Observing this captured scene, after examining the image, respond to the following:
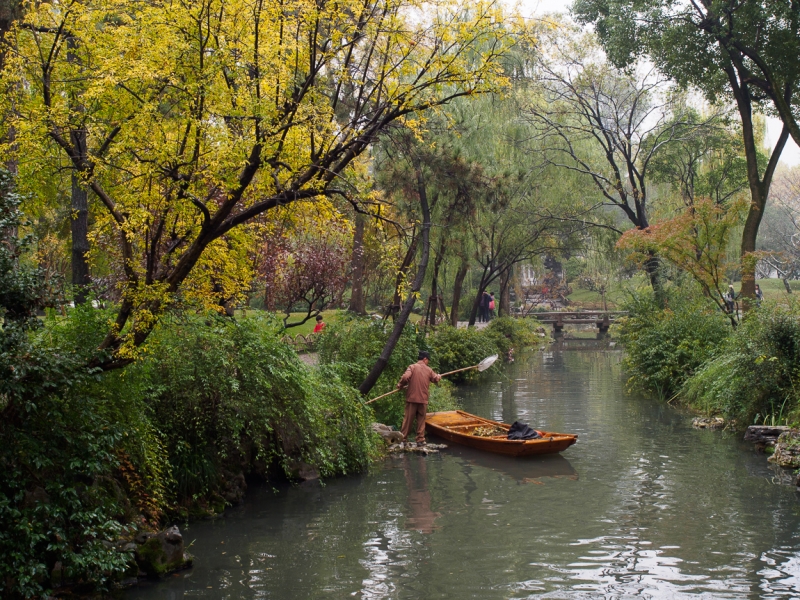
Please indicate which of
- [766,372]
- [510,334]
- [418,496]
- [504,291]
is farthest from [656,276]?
[418,496]

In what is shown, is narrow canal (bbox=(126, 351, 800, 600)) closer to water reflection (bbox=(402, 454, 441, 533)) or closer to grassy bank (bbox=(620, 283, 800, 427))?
water reflection (bbox=(402, 454, 441, 533))

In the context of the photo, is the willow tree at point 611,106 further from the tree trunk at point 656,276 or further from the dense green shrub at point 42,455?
the dense green shrub at point 42,455

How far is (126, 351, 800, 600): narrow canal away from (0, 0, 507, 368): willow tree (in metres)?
2.70

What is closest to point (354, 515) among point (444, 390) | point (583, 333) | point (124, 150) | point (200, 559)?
point (200, 559)

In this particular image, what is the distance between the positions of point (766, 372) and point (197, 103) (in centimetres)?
1040

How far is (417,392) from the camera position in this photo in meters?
14.2

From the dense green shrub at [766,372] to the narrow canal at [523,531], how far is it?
0.69 m

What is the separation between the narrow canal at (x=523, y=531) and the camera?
24.5 feet

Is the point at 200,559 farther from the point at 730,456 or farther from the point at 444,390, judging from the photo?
the point at 444,390

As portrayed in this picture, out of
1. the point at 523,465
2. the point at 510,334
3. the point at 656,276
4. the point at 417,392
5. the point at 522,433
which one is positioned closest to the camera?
the point at 523,465

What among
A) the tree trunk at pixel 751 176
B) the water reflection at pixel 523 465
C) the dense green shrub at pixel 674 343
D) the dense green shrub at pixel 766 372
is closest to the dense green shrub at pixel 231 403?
the water reflection at pixel 523 465

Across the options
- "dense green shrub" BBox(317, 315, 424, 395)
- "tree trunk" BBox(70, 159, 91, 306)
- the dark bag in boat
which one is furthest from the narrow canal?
"tree trunk" BBox(70, 159, 91, 306)

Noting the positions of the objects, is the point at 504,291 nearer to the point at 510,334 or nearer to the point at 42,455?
the point at 510,334

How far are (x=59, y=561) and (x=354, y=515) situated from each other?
3.80 meters
